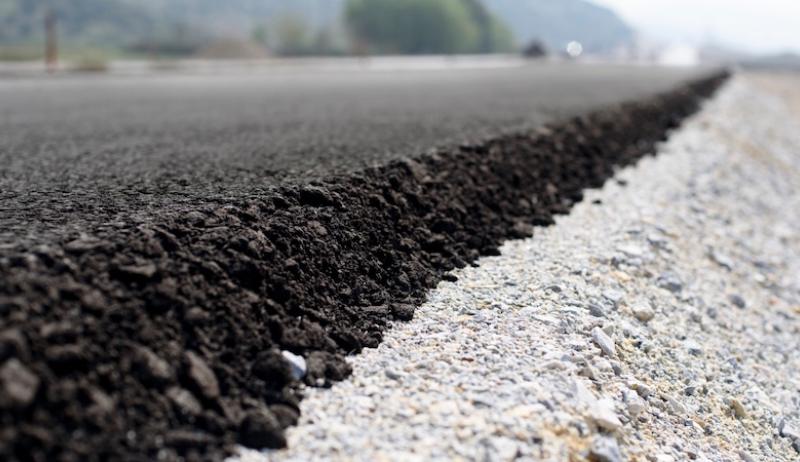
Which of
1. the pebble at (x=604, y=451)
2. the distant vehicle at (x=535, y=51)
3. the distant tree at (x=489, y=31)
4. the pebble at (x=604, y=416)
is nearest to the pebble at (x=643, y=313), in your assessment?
the pebble at (x=604, y=416)

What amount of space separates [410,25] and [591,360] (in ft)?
402

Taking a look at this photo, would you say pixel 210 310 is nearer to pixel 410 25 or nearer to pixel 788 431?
pixel 788 431

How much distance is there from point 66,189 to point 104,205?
2.41ft

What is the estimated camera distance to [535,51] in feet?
231

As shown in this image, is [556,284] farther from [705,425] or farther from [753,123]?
[753,123]

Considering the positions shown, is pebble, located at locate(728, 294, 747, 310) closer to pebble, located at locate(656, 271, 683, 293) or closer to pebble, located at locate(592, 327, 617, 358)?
pebble, located at locate(656, 271, 683, 293)

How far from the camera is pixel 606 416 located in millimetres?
3205

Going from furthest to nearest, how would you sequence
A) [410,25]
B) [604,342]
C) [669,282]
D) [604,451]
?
[410,25]
[669,282]
[604,342]
[604,451]

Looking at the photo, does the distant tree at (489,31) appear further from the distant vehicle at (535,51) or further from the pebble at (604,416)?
the pebble at (604,416)

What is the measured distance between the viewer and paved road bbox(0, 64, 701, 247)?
14.5ft

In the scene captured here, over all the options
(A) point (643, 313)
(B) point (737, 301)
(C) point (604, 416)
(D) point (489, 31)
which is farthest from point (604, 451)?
(D) point (489, 31)

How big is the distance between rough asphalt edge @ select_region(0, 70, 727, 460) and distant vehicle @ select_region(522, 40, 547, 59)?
67.5m

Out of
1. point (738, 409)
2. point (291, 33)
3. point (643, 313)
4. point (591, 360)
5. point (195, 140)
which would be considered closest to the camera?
point (591, 360)

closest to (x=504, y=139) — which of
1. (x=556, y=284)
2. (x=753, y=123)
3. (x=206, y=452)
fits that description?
(x=556, y=284)
